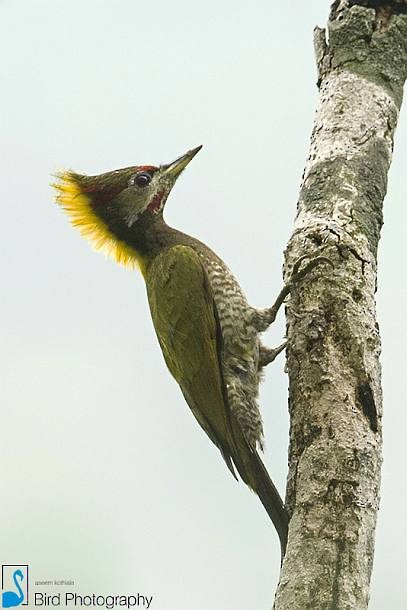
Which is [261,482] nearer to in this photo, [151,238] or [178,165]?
[151,238]

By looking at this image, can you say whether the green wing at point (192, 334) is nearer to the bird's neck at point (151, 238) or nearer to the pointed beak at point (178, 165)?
the bird's neck at point (151, 238)

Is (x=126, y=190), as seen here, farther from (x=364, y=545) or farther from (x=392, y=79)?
(x=364, y=545)

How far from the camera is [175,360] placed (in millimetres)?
5152

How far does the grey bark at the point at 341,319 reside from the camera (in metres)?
3.43

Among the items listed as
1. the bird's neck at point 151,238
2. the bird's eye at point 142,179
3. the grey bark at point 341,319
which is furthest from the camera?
the bird's eye at point 142,179

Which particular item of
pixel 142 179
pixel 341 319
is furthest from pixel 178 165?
pixel 341 319

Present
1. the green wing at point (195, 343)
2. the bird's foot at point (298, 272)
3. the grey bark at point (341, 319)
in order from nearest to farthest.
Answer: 1. the grey bark at point (341, 319)
2. the bird's foot at point (298, 272)
3. the green wing at point (195, 343)

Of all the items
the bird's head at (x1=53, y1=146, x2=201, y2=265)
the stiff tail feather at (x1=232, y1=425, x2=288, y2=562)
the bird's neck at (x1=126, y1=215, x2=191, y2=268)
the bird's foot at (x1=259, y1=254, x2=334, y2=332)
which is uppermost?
the bird's head at (x1=53, y1=146, x2=201, y2=265)

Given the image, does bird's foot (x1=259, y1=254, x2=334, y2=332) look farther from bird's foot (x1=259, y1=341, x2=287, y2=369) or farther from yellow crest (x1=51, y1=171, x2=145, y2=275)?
yellow crest (x1=51, y1=171, x2=145, y2=275)

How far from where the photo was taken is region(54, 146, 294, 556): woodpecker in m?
4.83

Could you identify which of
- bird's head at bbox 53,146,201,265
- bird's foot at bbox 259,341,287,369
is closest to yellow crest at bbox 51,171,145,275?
bird's head at bbox 53,146,201,265

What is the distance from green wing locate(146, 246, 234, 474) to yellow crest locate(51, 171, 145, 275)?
0.42m

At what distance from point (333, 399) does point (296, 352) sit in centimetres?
37

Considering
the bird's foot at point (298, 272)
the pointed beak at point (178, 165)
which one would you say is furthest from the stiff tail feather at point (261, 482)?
the pointed beak at point (178, 165)
